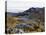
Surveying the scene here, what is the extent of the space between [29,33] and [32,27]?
124 mm

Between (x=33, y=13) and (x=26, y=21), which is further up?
(x=33, y=13)

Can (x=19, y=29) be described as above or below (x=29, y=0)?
below

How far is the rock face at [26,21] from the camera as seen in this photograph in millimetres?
1579

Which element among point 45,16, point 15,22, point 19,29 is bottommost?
point 19,29

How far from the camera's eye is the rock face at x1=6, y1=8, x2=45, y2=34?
1579mm

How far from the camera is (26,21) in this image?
1.61m

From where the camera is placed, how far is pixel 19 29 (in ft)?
5.23

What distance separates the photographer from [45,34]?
1669mm

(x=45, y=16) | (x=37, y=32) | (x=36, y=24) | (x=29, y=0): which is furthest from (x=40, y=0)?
(x=37, y=32)

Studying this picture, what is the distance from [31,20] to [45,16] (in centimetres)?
29
